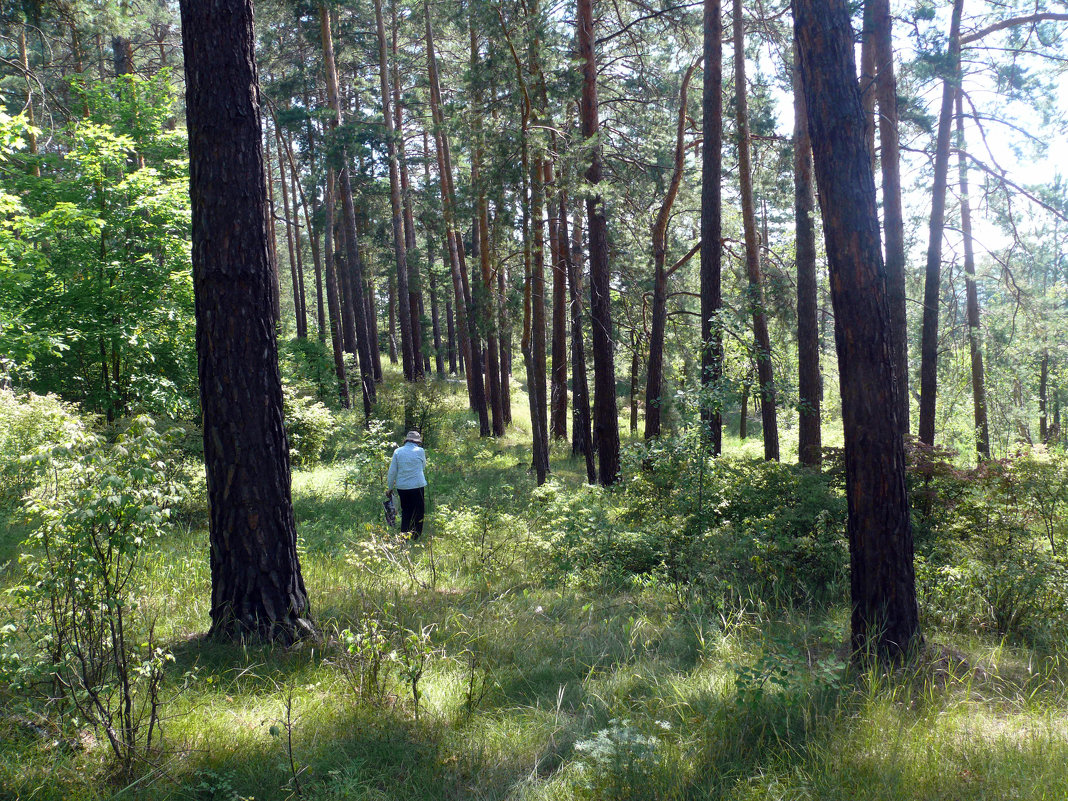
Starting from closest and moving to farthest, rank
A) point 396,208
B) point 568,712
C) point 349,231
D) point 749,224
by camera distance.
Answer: point 568,712 → point 749,224 → point 349,231 → point 396,208

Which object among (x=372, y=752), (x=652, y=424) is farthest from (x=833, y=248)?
(x=652, y=424)

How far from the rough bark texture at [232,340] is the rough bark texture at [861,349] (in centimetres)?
407

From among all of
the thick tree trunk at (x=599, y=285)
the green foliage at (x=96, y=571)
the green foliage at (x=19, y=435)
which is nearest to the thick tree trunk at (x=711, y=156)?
the thick tree trunk at (x=599, y=285)

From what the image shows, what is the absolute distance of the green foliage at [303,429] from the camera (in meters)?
13.7

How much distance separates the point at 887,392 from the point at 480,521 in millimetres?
5329

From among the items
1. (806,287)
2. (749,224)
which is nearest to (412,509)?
(806,287)

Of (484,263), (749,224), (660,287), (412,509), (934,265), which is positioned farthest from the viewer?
(484,263)

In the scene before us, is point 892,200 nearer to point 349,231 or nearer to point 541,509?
point 541,509

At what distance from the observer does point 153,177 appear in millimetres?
11578

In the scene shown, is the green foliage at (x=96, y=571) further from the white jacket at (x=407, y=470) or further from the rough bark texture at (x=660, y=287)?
the rough bark texture at (x=660, y=287)

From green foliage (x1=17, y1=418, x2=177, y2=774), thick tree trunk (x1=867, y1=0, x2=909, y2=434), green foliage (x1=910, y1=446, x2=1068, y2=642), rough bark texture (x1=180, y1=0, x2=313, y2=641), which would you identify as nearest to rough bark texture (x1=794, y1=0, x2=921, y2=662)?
green foliage (x1=910, y1=446, x2=1068, y2=642)

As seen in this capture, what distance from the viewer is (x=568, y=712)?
3807mm

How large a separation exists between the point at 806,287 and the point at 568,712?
431 inches

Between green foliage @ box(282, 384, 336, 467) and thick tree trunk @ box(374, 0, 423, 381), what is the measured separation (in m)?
7.61
